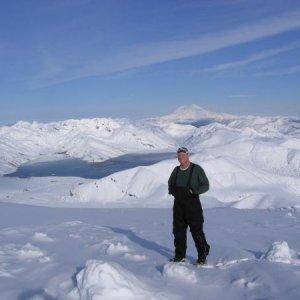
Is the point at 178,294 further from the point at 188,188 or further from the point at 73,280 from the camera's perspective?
the point at 188,188

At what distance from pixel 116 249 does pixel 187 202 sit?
7.37ft

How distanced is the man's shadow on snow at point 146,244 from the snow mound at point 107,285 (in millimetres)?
2786

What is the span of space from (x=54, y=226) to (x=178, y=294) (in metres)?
7.70

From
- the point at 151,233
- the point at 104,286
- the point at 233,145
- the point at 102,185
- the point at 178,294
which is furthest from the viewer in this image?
the point at 233,145

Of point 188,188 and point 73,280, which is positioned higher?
point 188,188

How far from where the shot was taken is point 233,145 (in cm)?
12694

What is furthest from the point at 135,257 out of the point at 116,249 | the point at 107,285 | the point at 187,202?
the point at 107,285

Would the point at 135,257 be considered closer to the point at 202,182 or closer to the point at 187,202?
the point at 187,202

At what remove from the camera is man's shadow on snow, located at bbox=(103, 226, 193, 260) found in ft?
28.2

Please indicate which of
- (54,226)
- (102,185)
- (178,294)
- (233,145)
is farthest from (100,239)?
(233,145)

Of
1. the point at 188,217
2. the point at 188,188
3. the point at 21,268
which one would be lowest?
the point at 21,268

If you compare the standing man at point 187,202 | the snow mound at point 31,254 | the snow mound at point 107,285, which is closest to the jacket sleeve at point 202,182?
the standing man at point 187,202

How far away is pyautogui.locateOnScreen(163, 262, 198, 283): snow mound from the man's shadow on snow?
1448 mm

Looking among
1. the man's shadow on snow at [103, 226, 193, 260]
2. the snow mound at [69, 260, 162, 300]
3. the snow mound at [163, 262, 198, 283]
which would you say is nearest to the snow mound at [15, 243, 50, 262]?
the man's shadow on snow at [103, 226, 193, 260]
